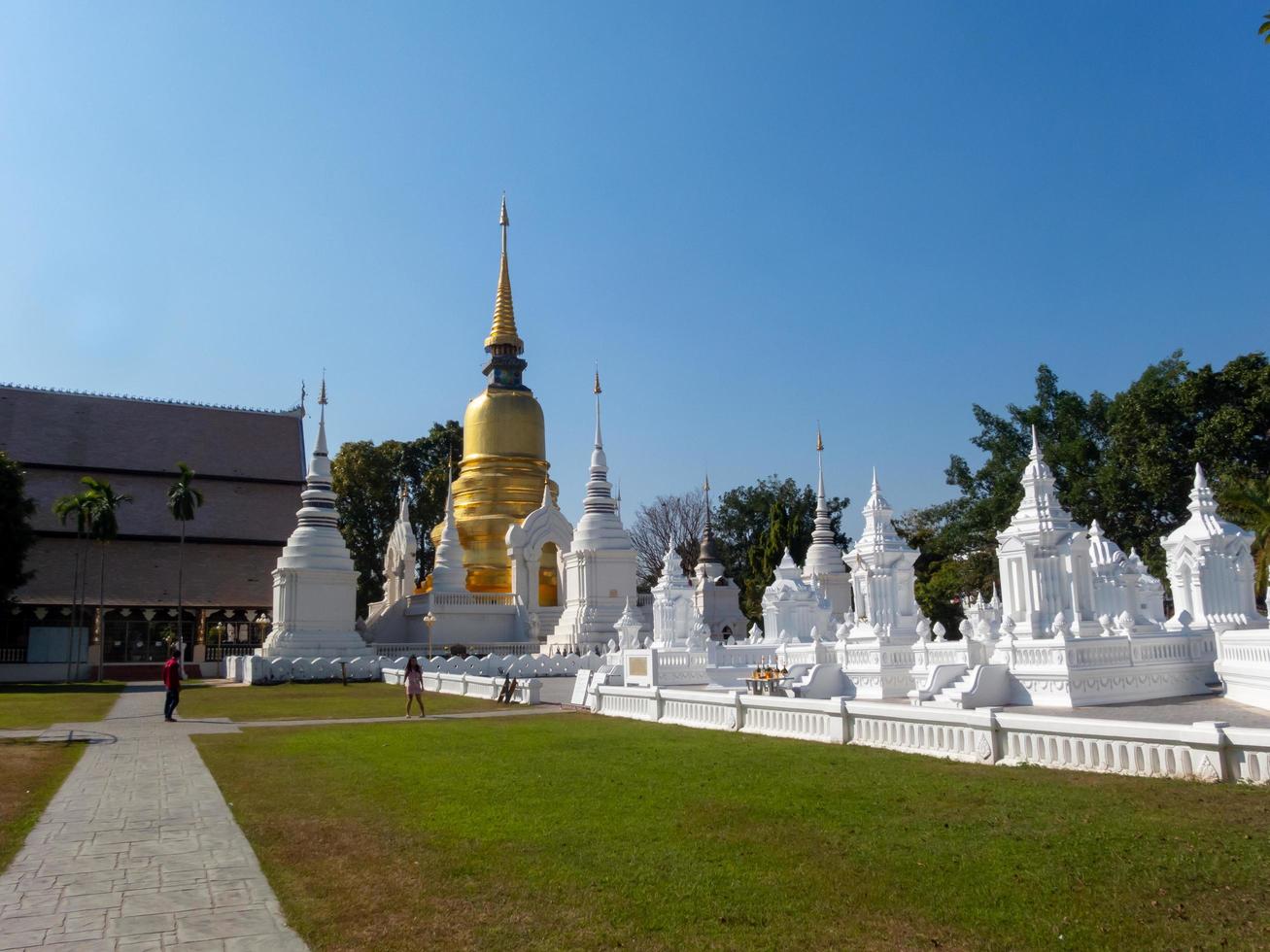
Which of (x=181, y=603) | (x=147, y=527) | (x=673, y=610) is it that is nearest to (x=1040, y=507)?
(x=673, y=610)

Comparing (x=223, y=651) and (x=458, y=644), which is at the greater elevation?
(x=458, y=644)

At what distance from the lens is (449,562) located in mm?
39688

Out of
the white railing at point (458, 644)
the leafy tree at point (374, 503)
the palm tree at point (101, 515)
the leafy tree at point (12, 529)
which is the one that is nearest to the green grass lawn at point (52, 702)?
the leafy tree at point (12, 529)

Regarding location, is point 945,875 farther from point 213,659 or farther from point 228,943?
point 213,659

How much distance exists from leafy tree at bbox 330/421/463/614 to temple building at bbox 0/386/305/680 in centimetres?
470

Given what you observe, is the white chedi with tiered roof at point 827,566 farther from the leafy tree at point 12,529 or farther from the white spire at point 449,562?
the leafy tree at point 12,529

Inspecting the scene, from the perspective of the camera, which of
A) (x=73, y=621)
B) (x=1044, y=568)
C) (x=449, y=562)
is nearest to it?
(x=1044, y=568)

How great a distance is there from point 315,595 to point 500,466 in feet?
42.3

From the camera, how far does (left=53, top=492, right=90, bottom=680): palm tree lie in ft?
115

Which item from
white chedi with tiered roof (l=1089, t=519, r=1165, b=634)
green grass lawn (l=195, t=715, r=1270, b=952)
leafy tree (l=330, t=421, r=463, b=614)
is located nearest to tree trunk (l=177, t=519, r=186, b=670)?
leafy tree (l=330, t=421, r=463, b=614)

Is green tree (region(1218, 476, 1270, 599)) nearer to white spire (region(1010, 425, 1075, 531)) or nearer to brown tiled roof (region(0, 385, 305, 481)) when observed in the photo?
white spire (region(1010, 425, 1075, 531))

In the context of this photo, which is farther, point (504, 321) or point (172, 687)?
point (504, 321)

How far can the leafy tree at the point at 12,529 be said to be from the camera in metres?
32.8

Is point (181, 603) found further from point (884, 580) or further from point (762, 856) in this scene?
point (762, 856)
